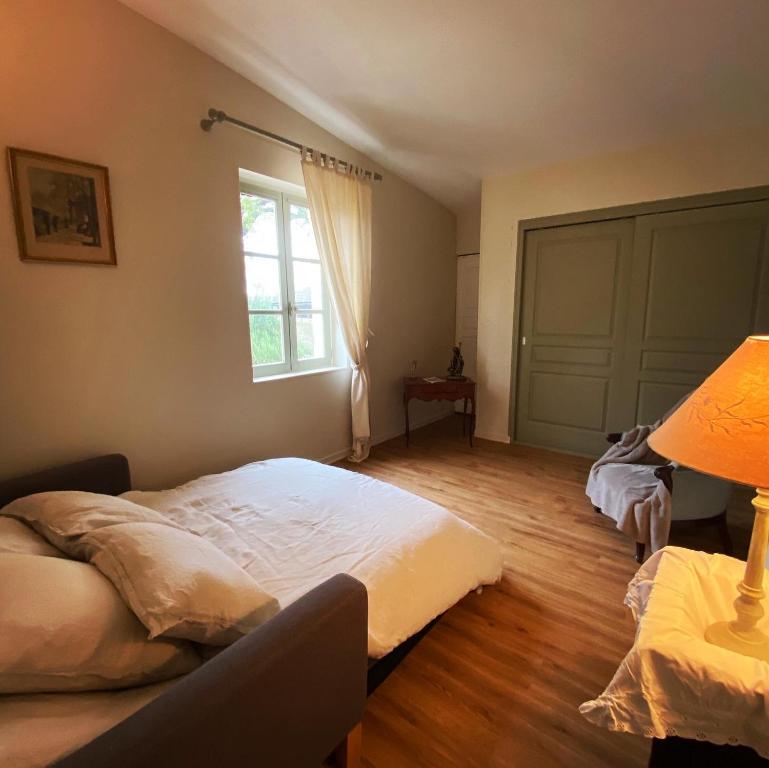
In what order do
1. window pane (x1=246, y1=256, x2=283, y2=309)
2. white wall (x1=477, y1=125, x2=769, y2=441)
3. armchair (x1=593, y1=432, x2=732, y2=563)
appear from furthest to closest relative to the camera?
window pane (x1=246, y1=256, x2=283, y2=309), white wall (x1=477, y1=125, x2=769, y2=441), armchair (x1=593, y1=432, x2=732, y2=563)

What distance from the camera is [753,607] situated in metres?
0.86

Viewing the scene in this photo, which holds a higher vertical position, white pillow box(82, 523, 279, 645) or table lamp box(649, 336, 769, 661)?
table lamp box(649, 336, 769, 661)

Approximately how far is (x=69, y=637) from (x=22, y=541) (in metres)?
0.60

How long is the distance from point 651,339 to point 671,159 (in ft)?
4.41

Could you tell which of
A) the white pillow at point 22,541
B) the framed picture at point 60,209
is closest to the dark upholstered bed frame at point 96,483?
the white pillow at point 22,541

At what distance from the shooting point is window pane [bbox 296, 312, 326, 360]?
338cm

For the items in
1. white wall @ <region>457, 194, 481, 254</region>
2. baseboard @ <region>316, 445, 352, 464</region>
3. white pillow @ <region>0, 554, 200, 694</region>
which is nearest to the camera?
white pillow @ <region>0, 554, 200, 694</region>

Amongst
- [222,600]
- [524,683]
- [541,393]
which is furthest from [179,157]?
[541,393]

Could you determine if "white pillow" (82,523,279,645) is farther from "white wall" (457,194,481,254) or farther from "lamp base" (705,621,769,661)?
"white wall" (457,194,481,254)

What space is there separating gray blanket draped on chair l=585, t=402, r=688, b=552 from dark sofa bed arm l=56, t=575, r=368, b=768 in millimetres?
1659

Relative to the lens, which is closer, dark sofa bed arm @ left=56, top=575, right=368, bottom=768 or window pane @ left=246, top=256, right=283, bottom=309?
dark sofa bed arm @ left=56, top=575, right=368, bottom=768

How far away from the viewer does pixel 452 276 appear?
5.00 m

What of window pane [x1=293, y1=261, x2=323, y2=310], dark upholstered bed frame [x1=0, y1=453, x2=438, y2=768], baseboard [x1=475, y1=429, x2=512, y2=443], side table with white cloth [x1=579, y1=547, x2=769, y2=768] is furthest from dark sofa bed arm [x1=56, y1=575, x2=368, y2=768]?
baseboard [x1=475, y1=429, x2=512, y2=443]

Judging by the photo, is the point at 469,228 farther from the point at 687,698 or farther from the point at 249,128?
the point at 687,698
